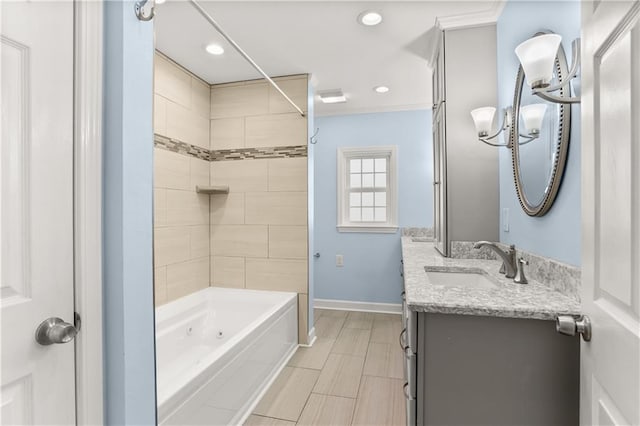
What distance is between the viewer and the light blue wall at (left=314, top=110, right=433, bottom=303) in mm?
3803

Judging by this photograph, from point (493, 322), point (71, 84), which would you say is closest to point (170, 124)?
point (71, 84)

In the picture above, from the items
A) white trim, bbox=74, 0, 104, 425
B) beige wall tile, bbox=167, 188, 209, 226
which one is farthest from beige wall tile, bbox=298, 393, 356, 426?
beige wall tile, bbox=167, 188, 209, 226

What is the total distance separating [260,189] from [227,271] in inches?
34.6

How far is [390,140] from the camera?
12.8 ft

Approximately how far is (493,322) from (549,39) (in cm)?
96

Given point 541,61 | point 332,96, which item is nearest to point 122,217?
point 541,61

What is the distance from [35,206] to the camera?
0.80 metres

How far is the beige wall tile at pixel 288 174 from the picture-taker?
9.53ft

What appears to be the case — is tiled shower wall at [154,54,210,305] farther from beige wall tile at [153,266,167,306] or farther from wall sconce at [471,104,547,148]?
wall sconce at [471,104,547,148]

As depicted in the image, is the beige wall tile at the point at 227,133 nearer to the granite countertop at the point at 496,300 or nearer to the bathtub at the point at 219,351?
the bathtub at the point at 219,351

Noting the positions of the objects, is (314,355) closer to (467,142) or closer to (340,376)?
→ (340,376)

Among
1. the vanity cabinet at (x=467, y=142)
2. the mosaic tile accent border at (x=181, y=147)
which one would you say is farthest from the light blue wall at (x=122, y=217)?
the vanity cabinet at (x=467, y=142)

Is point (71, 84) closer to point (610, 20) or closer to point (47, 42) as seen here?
point (47, 42)

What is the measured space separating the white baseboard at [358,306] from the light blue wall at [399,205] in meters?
0.05
